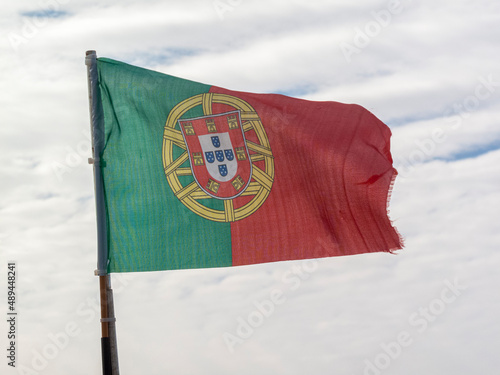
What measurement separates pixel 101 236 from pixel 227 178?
2.60 metres

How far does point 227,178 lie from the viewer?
16.3 meters

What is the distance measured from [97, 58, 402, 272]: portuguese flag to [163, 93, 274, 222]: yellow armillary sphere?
0.02 metres

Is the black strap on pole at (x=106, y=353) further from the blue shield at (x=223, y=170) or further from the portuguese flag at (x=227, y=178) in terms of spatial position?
the blue shield at (x=223, y=170)

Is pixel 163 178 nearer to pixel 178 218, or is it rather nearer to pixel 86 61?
pixel 178 218

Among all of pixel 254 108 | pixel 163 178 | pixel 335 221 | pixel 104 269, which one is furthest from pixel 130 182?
pixel 335 221

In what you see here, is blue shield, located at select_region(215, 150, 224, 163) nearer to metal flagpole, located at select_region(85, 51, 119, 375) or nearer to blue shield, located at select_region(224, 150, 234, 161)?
blue shield, located at select_region(224, 150, 234, 161)

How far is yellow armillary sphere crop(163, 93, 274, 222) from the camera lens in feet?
52.8

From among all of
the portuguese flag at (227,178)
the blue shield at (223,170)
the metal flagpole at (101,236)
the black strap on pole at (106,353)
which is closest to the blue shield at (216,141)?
the portuguese flag at (227,178)

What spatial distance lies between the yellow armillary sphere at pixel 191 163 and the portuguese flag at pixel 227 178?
19 mm

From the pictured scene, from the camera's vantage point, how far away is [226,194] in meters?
16.3

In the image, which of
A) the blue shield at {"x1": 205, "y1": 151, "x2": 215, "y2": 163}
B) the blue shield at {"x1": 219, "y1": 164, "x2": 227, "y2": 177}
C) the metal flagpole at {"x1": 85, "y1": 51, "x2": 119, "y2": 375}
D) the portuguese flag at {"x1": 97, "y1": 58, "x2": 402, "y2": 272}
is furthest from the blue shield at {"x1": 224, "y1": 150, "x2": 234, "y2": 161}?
the metal flagpole at {"x1": 85, "y1": 51, "x2": 119, "y2": 375}

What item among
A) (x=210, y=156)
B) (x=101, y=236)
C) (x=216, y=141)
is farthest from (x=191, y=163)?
(x=101, y=236)

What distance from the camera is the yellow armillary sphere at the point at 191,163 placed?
1609 cm

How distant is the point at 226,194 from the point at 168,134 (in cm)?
156
